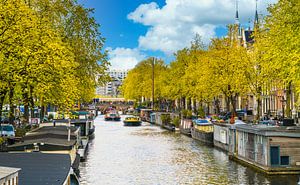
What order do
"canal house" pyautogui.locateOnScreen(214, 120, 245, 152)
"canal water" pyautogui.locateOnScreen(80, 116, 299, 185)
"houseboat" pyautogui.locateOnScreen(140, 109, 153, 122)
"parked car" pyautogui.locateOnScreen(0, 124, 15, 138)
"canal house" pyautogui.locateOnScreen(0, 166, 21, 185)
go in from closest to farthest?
1. "canal house" pyautogui.locateOnScreen(0, 166, 21, 185)
2. "canal water" pyautogui.locateOnScreen(80, 116, 299, 185)
3. "parked car" pyautogui.locateOnScreen(0, 124, 15, 138)
4. "canal house" pyautogui.locateOnScreen(214, 120, 245, 152)
5. "houseboat" pyautogui.locateOnScreen(140, 109, 153, 122)

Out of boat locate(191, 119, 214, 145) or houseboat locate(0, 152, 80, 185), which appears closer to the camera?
houseboat locate(0, 152, 80, 185)

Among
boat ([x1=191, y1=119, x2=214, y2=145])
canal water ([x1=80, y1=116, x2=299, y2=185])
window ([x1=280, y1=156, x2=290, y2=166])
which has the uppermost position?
boat ([x1=191, y1=119, x2=214, y2=145])

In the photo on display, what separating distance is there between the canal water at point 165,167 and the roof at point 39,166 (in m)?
10.1

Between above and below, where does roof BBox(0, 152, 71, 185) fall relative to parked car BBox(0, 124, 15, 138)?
below

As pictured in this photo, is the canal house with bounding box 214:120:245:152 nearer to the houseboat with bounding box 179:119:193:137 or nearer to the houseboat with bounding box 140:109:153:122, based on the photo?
the houseboat with bounding box 179:119:193:137

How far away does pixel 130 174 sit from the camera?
34938mm

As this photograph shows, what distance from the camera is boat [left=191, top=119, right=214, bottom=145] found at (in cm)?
5691

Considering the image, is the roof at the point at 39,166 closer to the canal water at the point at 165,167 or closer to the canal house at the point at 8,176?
the canal house at the point at 8,176

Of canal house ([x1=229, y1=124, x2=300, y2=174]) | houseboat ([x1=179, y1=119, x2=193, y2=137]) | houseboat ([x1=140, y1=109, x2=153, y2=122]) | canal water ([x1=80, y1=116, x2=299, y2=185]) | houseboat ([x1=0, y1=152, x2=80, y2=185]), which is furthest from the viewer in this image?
houseboat ([x1=140, y1=109, x2=153, y2=122])

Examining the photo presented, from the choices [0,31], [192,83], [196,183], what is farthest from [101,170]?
[192,83]

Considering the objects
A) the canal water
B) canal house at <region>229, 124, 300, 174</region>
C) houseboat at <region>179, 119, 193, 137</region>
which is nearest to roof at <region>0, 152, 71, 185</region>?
the canal water

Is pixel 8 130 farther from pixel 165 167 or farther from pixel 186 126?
pixel 186 126

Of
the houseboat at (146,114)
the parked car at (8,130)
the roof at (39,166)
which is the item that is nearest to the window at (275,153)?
the roof at (39,166)

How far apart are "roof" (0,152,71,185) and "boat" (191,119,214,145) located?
3630 centimetres
